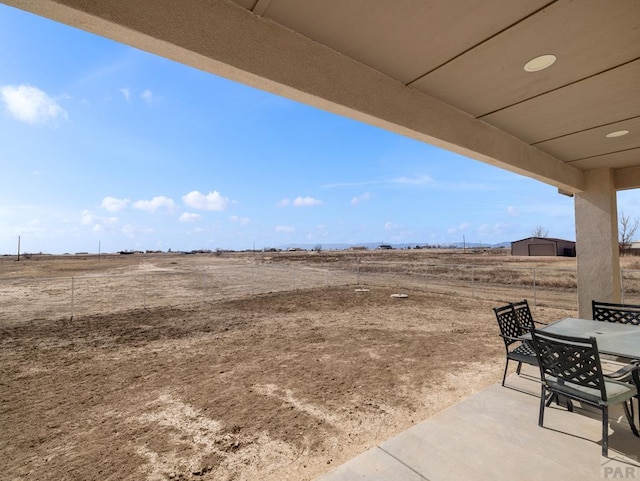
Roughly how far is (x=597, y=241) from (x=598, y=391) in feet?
11.4

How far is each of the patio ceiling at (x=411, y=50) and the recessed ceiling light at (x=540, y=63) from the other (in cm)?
4

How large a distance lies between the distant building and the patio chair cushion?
4249 cm

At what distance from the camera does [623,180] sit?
473 centimetres

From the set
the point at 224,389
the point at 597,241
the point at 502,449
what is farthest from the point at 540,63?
the point at 224,389

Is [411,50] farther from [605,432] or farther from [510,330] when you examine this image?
[510,330]

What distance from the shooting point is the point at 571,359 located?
2.25 m

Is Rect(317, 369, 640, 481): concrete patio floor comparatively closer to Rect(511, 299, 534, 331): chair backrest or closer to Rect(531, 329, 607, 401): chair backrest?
Rect(531, 329, 607, 401): chair backrest

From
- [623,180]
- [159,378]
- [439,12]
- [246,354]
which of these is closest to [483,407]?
[439,12]

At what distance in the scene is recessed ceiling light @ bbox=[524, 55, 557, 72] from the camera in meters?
1.93

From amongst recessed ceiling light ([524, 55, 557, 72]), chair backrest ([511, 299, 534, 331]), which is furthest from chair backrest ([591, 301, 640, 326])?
recessed ceiling light ([524, 55, 557, 72])

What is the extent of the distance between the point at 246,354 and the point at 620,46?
5.55 metres

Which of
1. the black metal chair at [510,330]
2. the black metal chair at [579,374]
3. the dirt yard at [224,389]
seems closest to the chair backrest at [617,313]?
the black metal chair at [510,330]

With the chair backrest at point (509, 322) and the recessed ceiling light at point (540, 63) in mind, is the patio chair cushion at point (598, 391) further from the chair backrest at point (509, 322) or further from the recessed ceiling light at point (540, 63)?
the recessed ceiling light at point (540, 63)

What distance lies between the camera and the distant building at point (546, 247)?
36.6m
